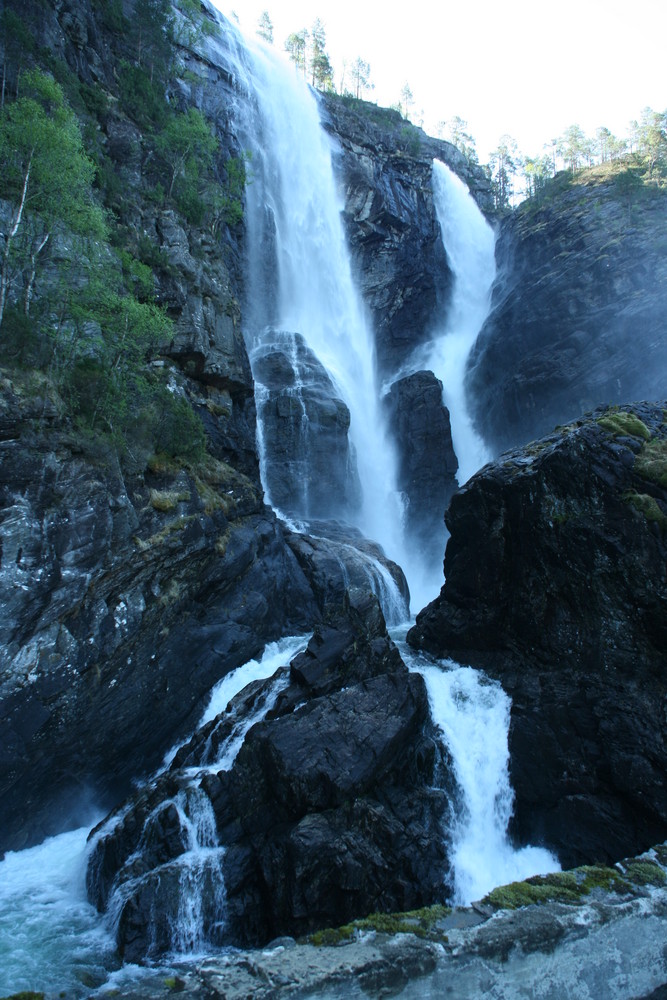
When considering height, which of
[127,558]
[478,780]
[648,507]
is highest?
[127,558]

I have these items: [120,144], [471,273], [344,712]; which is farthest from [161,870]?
[471,273]

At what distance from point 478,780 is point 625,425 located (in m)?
9.35

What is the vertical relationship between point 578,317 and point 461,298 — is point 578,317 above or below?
below

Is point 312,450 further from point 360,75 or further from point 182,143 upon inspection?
point 360,75

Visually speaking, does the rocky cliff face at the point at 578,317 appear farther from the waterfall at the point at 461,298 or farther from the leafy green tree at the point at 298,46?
the leafy green tree at the point at 298,46

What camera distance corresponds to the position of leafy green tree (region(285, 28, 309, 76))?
2394 inches

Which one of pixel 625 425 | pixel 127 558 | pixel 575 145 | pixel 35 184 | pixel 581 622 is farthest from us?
pixel 575 145

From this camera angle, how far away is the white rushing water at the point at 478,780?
10.8 metres

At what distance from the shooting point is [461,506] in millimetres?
16406

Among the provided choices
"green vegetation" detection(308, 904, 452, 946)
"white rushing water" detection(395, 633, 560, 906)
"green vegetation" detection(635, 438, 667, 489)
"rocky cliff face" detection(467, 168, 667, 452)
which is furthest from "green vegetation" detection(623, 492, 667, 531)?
"rocky cliff face" detection(467, 168, 667, 452)

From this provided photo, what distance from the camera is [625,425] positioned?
13969 mm

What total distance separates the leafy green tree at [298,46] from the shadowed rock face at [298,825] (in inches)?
2811

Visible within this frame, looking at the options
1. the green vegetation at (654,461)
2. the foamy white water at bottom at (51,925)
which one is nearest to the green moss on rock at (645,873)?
the foamy white water at bottom at (51,925)

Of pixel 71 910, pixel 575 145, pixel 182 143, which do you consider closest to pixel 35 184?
pixel 182 143
